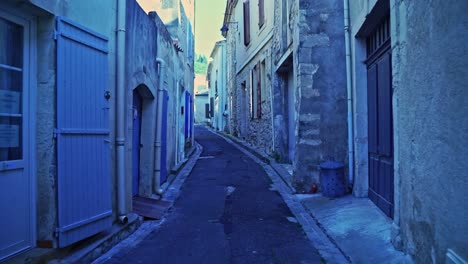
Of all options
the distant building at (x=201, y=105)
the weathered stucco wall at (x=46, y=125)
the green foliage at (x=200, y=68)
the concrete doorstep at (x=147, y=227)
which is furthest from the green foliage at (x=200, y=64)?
the weathered stucco wall at (x=46, y=125)

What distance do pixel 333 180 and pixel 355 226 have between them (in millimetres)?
1815

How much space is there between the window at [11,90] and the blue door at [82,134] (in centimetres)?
33

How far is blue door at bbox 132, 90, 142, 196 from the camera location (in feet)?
23.7

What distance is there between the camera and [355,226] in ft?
17.7

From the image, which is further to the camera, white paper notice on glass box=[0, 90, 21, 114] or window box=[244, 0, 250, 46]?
window box=[244, 0, 250, 46]

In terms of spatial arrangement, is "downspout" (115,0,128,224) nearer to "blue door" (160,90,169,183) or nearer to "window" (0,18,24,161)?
"window" (0,18,24,161)

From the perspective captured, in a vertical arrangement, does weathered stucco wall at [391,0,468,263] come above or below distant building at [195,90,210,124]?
below

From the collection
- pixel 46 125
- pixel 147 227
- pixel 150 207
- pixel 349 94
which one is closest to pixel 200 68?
pixel 349 94

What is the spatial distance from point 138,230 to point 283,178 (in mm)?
4753

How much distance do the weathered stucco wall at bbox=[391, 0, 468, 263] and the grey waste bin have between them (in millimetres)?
2741

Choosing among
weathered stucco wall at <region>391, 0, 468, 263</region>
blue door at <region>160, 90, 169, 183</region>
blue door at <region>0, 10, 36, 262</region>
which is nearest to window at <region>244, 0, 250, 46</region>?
blue door at <region>160, 90, 169, 183</region>

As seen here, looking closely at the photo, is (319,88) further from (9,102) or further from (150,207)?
(9,102)

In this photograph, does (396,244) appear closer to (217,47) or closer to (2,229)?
(2,229)

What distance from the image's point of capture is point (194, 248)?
190 inches
